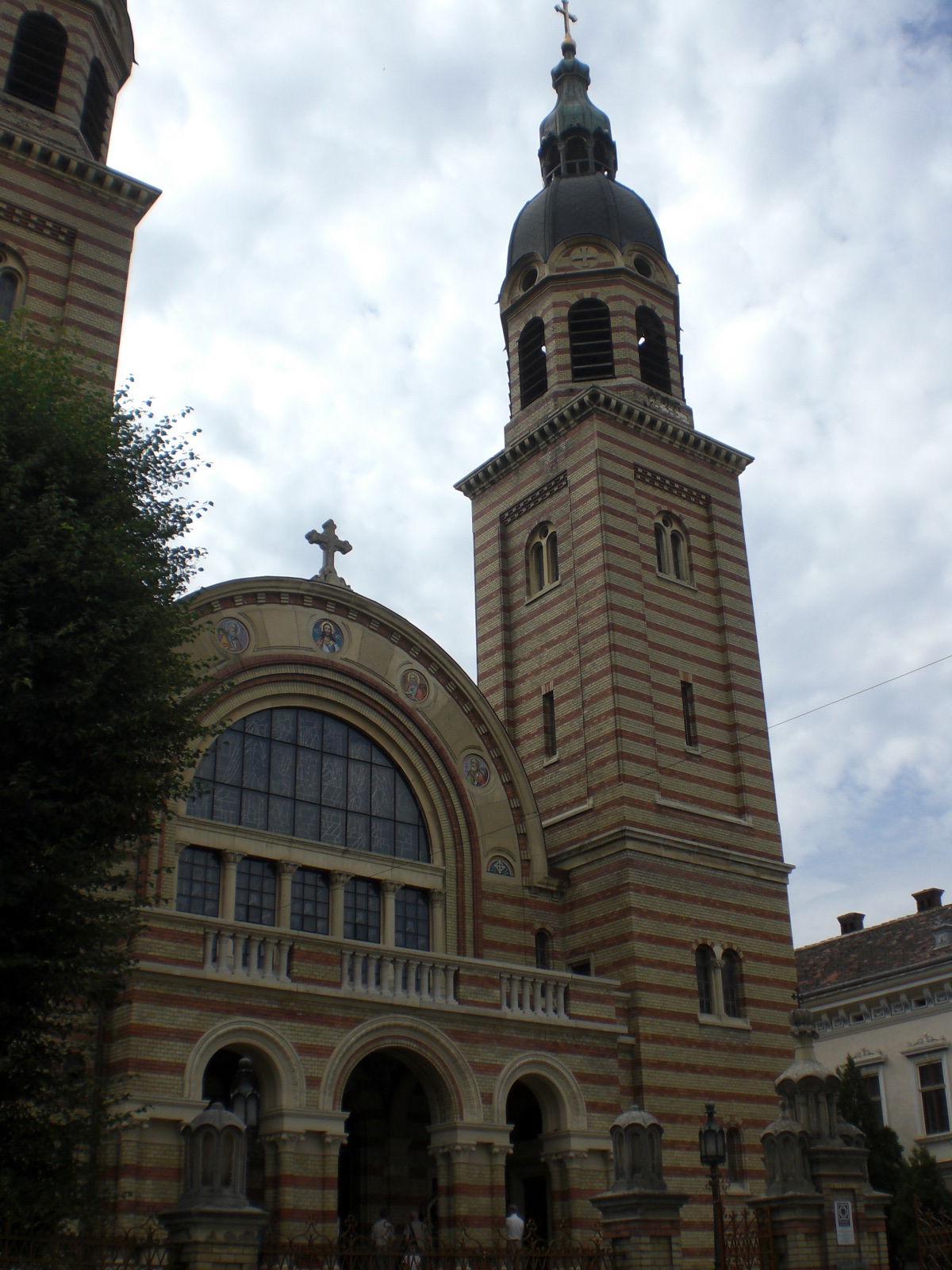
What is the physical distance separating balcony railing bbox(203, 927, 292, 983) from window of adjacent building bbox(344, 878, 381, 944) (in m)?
5.20

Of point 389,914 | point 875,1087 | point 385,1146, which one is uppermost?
point 389,914

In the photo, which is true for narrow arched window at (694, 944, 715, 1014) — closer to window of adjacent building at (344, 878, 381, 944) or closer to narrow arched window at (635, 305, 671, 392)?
window of adjacent building at (344, 878, 381, 944)

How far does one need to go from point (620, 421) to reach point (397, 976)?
16806 millimetres

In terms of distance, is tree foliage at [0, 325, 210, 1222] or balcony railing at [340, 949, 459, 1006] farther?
balcony railing at [340, 949, 459, 1006]

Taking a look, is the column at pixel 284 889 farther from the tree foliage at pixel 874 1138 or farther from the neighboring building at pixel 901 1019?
the neighboring building at pixel 901 1019

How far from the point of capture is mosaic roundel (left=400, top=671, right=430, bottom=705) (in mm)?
29219

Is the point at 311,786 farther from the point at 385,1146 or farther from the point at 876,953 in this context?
the point at 876,953

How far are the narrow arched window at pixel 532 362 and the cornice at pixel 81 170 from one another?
1115cm

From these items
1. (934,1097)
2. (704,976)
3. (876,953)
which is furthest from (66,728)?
(876,953)

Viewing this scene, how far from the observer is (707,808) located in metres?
30.9

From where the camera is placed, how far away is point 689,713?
105 ft

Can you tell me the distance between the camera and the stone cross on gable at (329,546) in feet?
96.1

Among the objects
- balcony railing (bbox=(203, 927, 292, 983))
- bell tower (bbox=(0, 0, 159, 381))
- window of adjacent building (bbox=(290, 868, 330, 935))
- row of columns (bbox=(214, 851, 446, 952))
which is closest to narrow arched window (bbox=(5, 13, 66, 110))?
bell tower (bbox=(0, 0, 159, 381))

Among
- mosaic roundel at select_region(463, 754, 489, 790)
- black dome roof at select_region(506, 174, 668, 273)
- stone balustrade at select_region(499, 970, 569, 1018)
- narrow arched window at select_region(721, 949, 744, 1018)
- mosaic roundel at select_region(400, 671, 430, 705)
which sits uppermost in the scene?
black dome roof at select_region(506, 174, 668, 273)
